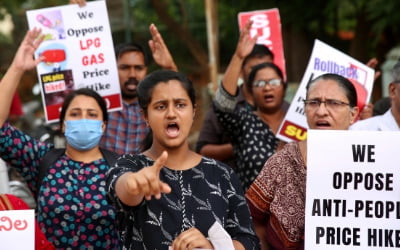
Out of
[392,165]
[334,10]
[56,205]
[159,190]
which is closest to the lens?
[159,190]


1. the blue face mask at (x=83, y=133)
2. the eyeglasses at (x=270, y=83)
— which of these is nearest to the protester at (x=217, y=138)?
the eyeglasses at (x=270, y=83)

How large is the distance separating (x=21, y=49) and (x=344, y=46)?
462 inches

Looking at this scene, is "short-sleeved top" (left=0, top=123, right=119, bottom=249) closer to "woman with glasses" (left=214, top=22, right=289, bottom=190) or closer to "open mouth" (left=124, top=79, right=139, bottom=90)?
"woman with glasses" (left=214, top=22, right=289, bottom=190)

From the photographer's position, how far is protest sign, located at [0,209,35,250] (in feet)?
12.3

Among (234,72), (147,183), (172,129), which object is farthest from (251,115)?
(147,183)

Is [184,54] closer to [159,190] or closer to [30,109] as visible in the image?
[30,109]

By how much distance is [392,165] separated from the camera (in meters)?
3.88

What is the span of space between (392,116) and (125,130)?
1930 millimetres

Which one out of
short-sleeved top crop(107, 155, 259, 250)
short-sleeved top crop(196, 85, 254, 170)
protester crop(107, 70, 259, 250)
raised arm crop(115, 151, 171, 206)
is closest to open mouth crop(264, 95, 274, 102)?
short-sleeved top crop(196, 85, 254, 170)

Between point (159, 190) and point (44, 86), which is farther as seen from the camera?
point (44, 86)

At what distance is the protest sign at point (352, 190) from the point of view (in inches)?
152

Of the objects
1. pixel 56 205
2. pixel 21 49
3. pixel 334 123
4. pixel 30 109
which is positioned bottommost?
pixel 30 109

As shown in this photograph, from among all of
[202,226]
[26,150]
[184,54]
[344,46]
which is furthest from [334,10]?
[202,226]

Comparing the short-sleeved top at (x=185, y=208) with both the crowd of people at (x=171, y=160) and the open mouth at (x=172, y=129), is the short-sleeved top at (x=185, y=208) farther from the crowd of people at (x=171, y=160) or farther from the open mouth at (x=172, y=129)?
the open mouth at (x=172, y=129)
